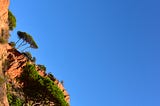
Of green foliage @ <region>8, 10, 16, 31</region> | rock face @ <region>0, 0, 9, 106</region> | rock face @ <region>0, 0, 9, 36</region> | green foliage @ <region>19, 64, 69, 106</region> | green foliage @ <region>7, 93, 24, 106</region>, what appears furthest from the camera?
green foliage @ <region>8, 10, 16, 31</region>

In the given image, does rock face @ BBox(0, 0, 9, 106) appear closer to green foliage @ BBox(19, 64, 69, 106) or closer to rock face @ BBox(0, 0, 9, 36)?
rock face @ BBox(0, 0, 9, 36)

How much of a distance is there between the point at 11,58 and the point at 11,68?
278cm

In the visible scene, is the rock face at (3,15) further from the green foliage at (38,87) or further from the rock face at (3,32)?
the green foliage at (38,87)

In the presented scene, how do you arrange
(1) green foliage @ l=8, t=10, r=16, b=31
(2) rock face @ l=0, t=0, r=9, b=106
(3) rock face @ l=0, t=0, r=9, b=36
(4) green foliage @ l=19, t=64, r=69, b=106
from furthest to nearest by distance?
(1) green foliage @ l=8, t=10, r=16, b=31, (4) green foliage @ l=19, t=64, r=69, b=106, (3) rock face @ l=0, t=0, r=9, b=36, (2) rock face @ l=0, t=0, r=9, b=106

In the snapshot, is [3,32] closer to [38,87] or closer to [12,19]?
[38,87]

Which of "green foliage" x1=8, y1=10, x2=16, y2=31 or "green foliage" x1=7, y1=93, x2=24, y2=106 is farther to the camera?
"green foliage" x1=8, y1=10, x2=16, y2=31

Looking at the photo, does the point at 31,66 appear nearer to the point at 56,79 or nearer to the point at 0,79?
the point at 56,79

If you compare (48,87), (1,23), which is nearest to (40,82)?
(48,87)

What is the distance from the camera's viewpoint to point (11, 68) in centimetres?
6988

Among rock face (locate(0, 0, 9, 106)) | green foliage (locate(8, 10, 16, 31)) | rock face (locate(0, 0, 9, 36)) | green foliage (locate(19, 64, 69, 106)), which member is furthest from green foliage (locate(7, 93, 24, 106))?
rock face (locate(0, 0, 9, 36))

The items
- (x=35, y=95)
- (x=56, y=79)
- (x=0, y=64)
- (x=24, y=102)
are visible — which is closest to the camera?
(x=0, y=64)

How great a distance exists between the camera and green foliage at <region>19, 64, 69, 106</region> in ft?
236

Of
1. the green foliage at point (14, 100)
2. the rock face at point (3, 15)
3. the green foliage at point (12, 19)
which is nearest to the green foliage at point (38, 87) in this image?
the green foliage at point (12, 19)

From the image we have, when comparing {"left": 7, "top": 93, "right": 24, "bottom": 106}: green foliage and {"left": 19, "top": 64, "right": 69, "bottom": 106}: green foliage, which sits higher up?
{"left": 19, "top": 64, "right": 69, "bottom": 106}: green foliage
